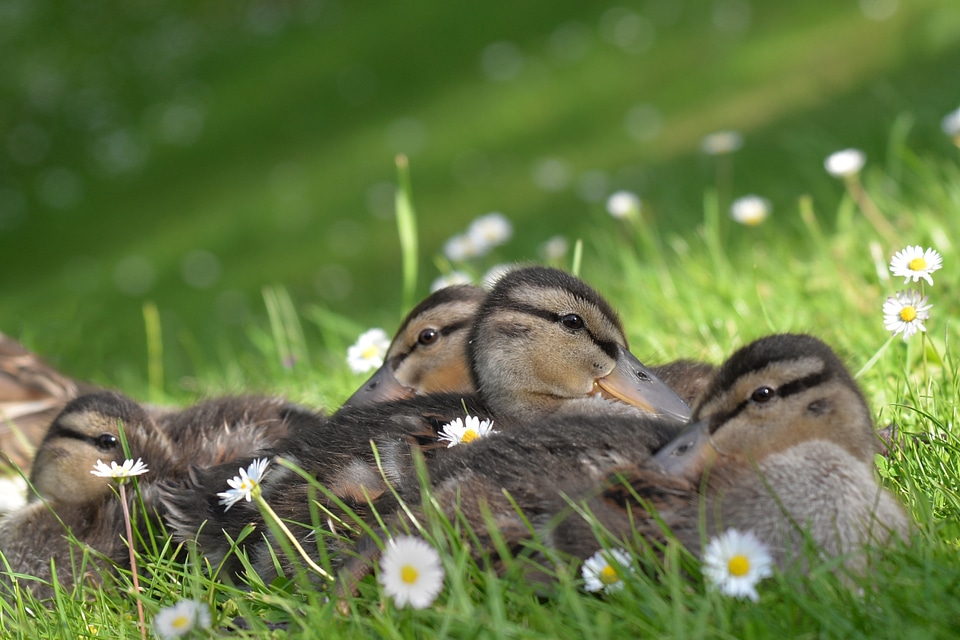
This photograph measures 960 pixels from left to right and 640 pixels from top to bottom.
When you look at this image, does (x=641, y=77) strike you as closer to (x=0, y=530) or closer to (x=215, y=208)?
(x=215, y=208)

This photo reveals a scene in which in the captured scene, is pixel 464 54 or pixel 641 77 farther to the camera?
pixel 464 54

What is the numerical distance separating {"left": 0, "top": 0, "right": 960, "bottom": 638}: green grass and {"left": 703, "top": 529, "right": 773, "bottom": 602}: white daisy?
0.20 feet

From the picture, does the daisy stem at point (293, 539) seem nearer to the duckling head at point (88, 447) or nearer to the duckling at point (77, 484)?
the duckling at point (77, 484)

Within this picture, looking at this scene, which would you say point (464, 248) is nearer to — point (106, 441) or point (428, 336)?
point (428, 336)

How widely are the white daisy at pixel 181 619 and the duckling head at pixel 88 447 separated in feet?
4.09

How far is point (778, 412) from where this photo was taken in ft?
9.20

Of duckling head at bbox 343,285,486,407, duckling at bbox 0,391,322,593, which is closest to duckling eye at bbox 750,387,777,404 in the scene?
duckling head at bbox 343,285,486,407

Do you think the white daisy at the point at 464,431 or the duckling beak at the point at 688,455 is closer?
the duckling beak at the point at 688,455

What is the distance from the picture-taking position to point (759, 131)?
1255 cm

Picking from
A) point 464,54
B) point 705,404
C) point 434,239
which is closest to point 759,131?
point 434,239

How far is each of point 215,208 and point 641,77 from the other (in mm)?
7692

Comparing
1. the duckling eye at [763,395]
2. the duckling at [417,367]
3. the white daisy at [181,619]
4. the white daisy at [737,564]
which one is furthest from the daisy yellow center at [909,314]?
the white daisy at [181,619]

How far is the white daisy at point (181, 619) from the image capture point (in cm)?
262

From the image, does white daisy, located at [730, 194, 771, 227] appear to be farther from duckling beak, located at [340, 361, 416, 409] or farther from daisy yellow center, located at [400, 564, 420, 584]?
daisy yellow center, located at [400, 564, 420, 584]
